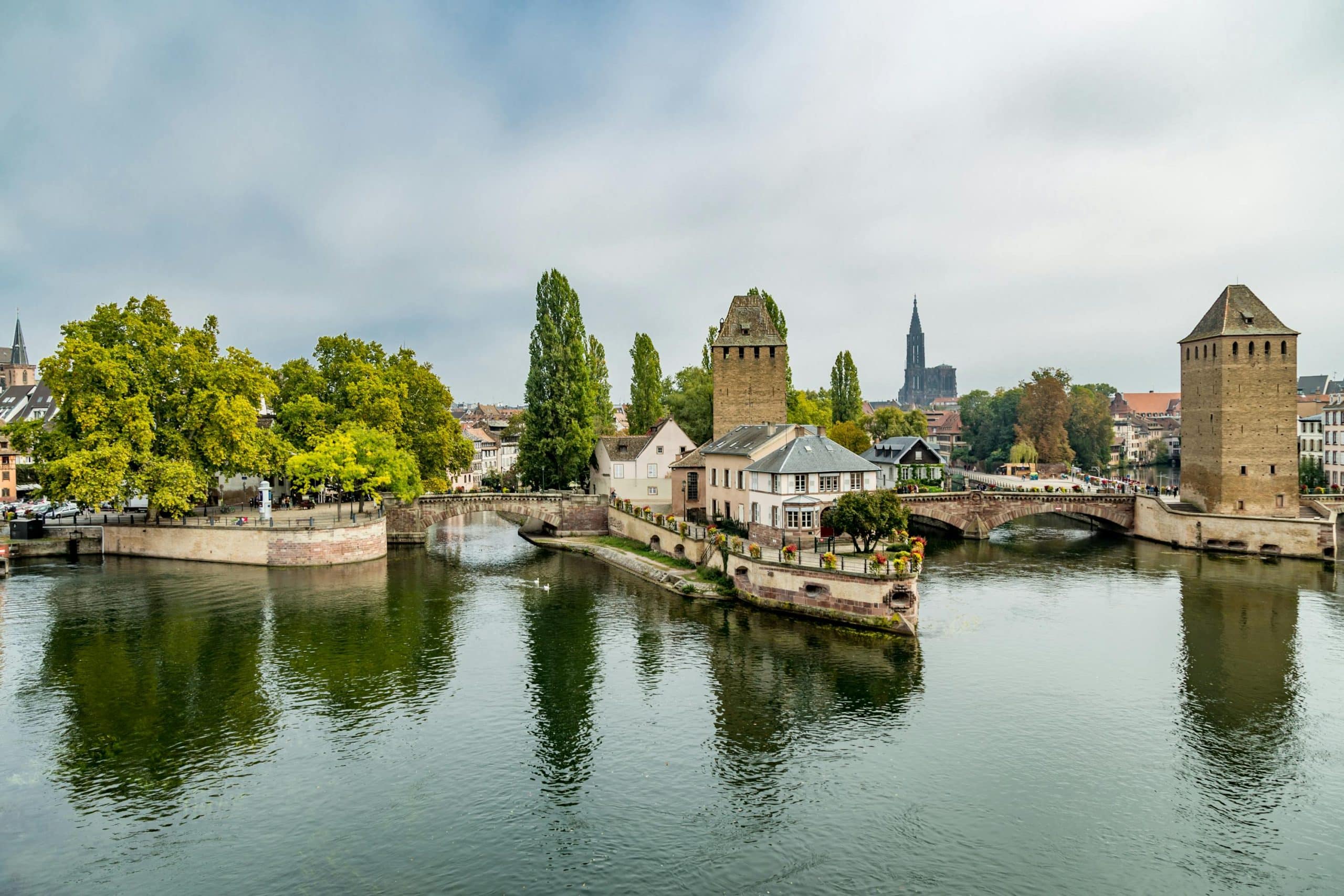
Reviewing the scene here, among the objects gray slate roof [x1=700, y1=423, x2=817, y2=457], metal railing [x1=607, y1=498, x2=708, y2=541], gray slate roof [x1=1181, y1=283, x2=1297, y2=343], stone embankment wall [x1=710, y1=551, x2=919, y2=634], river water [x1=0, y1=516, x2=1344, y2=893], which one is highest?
gray slate roof [x1=1181, y1=283, x2=1297, y2=343]

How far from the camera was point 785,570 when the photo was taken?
4069cm

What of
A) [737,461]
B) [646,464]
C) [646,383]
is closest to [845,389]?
[646,383]

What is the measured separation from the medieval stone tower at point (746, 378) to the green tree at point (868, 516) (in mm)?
24062

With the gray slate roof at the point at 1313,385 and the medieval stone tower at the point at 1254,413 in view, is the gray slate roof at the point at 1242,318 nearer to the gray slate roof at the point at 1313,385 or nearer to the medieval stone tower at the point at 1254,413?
the medieval stone tower at the point at 1254,413

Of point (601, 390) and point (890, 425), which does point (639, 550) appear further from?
point (890, 425)

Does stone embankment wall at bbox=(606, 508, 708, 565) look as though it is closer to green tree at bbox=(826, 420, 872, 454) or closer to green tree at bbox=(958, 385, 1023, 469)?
green tree at bbox=(826, 420, 872, 454)

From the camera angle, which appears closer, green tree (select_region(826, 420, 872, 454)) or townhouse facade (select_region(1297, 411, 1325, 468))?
green tree (select_region(826, 420, 872, 454))

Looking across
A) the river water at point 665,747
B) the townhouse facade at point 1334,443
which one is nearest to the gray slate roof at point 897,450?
the townhouse facade at point 1334,443

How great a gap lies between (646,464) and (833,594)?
3378 cm

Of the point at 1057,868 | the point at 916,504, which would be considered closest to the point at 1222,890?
the point at 1057,868

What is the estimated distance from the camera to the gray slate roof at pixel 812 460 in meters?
48.8

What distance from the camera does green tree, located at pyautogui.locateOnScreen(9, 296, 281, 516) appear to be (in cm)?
5144

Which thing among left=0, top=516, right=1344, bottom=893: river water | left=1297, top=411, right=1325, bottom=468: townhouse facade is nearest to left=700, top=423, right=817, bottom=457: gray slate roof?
left=0, top=516, right=1344, bottom=893: river water

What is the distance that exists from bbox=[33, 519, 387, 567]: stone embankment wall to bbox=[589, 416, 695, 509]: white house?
19.3 m
